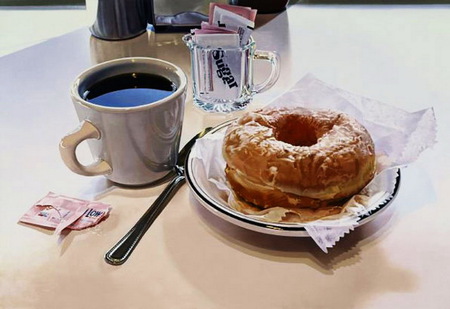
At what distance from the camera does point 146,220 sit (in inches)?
25.0

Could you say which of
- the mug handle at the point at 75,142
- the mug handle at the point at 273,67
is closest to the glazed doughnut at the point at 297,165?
the mug handle at the point at 75,142

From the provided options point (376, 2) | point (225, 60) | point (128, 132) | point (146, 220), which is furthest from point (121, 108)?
point (376, 2)

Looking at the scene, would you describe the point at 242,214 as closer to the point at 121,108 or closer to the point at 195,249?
the point at 195,249

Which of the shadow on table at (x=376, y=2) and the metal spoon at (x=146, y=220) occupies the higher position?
the metal spoon at (x=146, y=220)

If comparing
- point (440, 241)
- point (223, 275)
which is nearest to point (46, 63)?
point (223, 275)

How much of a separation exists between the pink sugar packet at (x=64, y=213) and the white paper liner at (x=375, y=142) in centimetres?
13

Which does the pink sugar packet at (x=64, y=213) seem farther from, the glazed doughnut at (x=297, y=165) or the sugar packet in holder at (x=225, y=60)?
the sugar packet in holder at (x=225, y=60)

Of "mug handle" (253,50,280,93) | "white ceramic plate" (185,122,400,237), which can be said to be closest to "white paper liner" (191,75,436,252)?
"white ceramic plate" (185,122,400,237)

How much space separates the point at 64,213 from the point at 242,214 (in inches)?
8.7

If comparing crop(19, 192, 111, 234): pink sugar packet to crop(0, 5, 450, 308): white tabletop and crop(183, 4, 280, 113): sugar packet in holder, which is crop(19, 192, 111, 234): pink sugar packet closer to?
crop(0, 5, 450, 308): white tabletop

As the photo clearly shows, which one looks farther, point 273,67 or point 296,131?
point 273,67

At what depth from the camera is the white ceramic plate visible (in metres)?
0.56

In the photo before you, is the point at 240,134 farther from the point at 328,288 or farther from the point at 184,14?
the point at 184,14

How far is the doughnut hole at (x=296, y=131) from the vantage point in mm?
682
